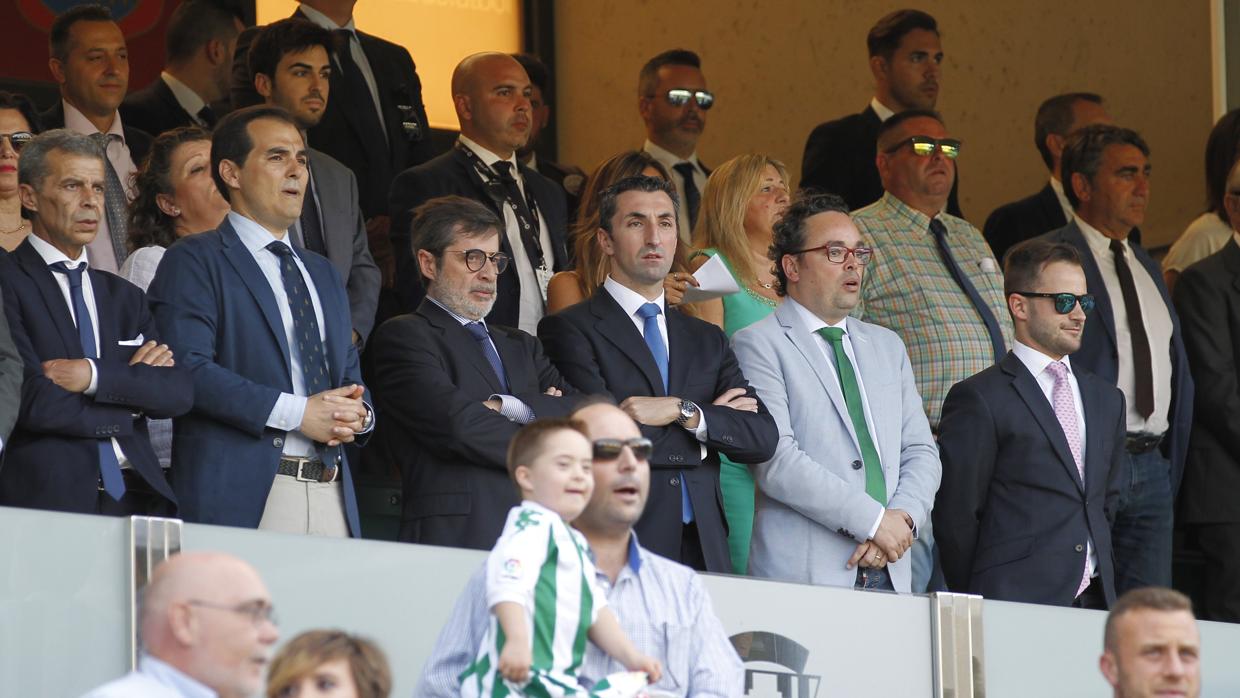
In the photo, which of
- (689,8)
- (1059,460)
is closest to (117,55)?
(1059,460)

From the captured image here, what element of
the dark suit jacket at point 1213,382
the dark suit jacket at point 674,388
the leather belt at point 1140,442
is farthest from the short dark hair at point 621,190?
the dark suit jacket at point 1213,382

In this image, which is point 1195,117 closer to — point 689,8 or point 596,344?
point 689,8

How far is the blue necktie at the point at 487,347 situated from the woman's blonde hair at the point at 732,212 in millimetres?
1174

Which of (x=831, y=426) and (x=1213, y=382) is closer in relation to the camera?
(x=831, y=426)

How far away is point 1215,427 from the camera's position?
700cm

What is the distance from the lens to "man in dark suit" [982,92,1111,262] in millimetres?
8117

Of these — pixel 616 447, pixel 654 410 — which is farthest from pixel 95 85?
pixel 616 447

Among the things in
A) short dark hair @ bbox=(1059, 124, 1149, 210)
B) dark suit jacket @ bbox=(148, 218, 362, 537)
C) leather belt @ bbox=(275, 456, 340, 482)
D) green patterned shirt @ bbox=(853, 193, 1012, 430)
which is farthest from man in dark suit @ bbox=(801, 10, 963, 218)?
leather belt @ bbox=(275, 456, 340, 482)

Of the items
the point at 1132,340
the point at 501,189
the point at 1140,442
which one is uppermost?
the point at 501,189

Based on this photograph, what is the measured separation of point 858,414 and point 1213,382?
6.35ft

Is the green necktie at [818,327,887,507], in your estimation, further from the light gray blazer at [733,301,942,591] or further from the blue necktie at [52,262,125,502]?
the blue necktie at [52,262,125,502]

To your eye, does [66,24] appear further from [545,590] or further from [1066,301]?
[545,590]

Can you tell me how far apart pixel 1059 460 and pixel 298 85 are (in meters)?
2.71

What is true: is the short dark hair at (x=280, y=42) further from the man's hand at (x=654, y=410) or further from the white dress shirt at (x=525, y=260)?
the man's hand at (x=654, y=410)
